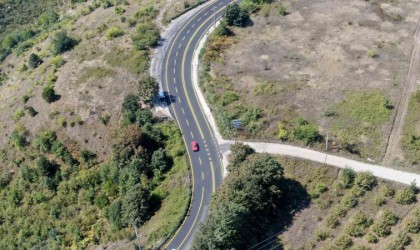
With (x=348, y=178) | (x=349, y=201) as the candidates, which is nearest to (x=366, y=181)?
(x=348, y=178)

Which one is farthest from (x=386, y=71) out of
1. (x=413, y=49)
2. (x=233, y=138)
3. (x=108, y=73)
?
(x=108, y=73)

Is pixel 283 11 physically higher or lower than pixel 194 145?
higher

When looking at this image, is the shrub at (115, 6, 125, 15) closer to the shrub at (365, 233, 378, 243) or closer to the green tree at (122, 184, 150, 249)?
the green tree at (122, 184, 150, 249)

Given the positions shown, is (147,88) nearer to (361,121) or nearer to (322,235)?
(361,121)

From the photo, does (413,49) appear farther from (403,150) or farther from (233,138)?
(233,138)

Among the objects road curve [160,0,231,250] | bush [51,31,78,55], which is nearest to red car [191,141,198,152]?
road curve [160,0,231,250]

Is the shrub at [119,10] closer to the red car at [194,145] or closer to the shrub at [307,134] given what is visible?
the red car at [194,145]

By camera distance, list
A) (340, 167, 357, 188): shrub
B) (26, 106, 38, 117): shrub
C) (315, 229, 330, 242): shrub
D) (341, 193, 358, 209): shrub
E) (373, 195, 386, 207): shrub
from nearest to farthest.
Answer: (315, 229, 330, 242): shrub, (373, 195, 386, 207): shrub, (341, 193, 358, 209): shrub, (340, 167, 357, 188): shrub, (26, 106, 38, 117): shrub
